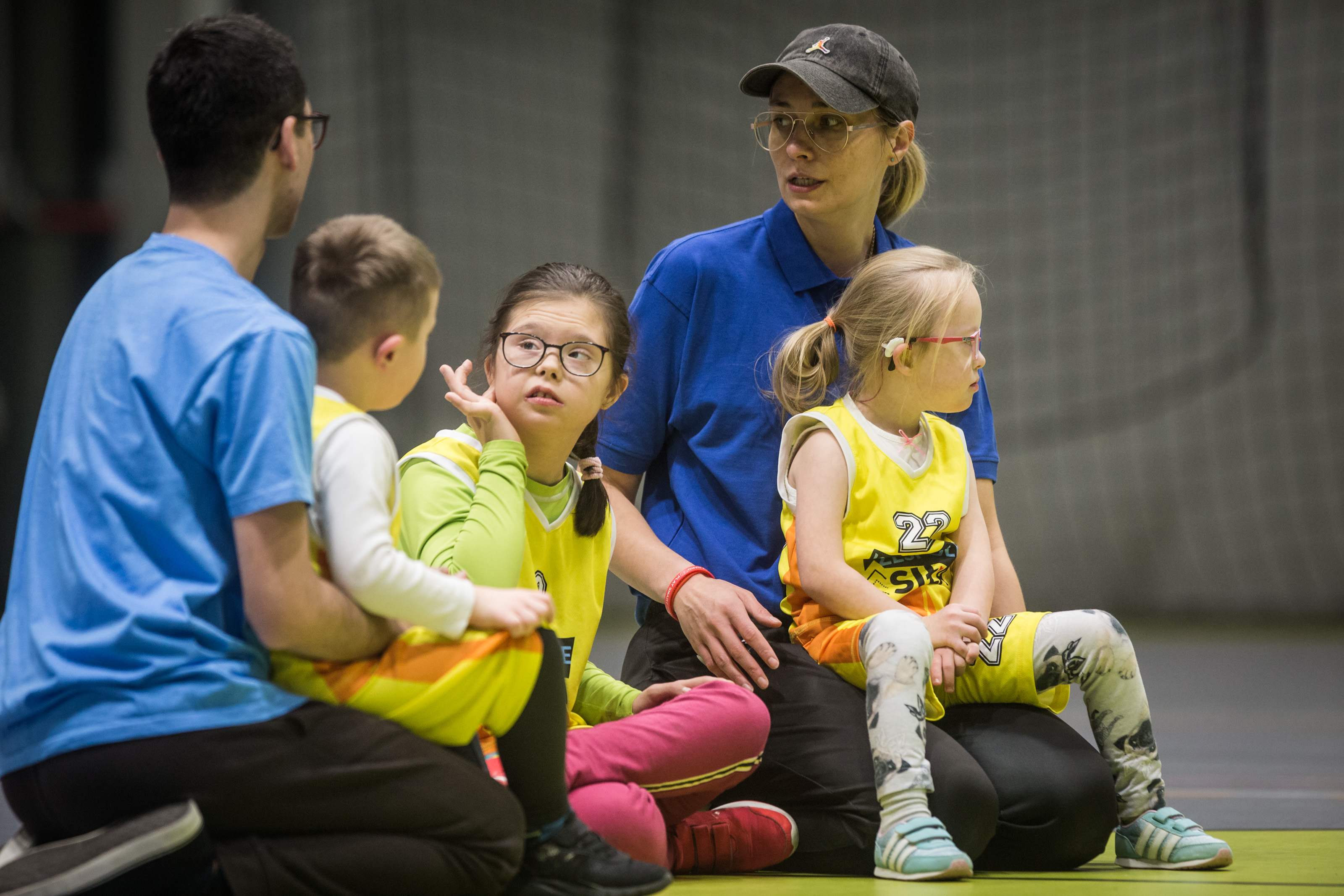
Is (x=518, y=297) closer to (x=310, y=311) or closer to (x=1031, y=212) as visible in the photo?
(x=310, y=311)

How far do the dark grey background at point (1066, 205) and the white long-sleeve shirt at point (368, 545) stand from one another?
398 cm

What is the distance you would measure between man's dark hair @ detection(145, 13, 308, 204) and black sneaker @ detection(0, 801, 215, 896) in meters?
0.54

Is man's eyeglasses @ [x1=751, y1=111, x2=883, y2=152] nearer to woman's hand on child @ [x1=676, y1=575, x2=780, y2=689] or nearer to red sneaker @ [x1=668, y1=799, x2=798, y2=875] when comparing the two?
woman's hand on child @ [x1=676, y1=575, x2=780, y2=689]

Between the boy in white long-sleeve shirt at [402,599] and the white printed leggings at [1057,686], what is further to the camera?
the white printed leggings at [1057,686]

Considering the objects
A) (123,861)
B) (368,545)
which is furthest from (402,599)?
(123,861)

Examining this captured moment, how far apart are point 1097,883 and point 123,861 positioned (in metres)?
1.00

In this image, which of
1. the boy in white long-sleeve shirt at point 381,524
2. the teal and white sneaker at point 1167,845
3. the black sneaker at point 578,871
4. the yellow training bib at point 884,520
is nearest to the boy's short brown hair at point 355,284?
the boy in white long-sleeve shirt at point 381,524

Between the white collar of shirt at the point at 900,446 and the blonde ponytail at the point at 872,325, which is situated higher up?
the blonde ponytail at the point at 872,325

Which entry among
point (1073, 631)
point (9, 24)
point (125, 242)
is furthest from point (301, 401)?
point (9, 24)

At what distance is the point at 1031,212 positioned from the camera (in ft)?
18.3

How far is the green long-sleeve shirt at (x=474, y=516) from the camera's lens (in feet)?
4.23

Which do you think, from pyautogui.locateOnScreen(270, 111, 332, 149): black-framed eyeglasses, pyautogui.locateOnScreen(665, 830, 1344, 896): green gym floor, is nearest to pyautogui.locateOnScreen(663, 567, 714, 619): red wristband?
pyautogui.locateOnScreen(665, 830, 1344, 896): green gym floor

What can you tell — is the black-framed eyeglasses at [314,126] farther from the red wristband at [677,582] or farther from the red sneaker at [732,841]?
the red sneaker at [732,841]

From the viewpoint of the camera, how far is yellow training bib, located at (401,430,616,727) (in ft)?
4.85
